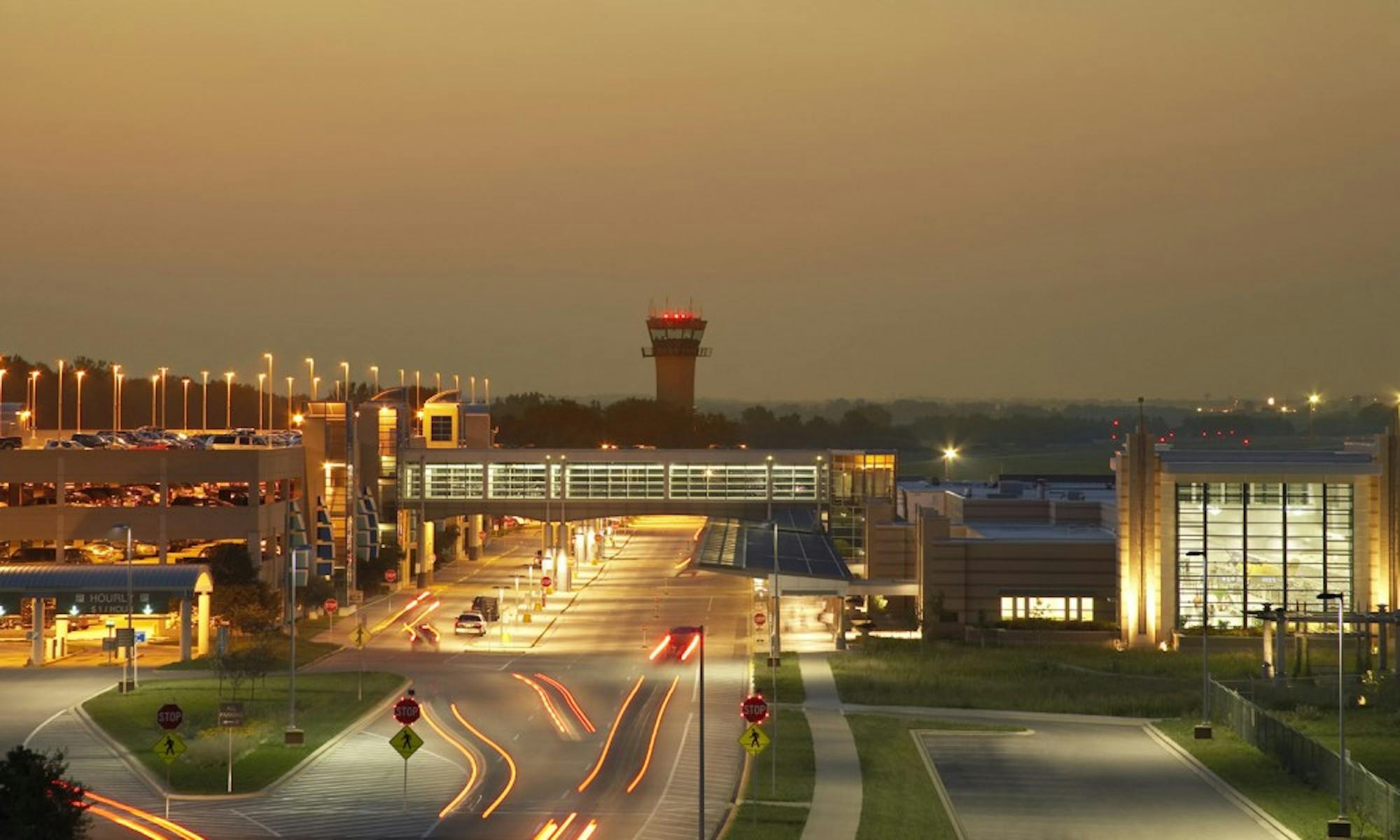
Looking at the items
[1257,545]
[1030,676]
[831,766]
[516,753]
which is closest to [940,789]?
[831,766]

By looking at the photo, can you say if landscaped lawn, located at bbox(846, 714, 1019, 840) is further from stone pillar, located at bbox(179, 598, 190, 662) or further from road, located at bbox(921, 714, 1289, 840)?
stone pillar, located at bbox(179, 598, 190, 662)

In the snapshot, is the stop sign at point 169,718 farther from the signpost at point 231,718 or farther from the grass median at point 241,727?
the signpost at point 231,718

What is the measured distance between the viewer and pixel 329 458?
423 ft

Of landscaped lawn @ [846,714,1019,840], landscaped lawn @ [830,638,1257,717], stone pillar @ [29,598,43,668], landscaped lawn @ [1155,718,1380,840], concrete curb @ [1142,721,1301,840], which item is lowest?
concrete curb @ [1142,721,1301,840]

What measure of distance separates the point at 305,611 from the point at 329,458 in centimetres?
1772

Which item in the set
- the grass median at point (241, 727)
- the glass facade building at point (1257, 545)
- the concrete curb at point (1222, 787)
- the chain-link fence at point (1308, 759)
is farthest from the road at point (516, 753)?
the glass facade building at point (1257, 545)

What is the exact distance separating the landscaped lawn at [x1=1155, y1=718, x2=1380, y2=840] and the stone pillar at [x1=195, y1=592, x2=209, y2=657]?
146 feet

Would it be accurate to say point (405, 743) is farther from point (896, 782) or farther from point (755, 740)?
point (896, 782)

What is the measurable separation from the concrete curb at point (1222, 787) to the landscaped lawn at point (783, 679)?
13611 mm

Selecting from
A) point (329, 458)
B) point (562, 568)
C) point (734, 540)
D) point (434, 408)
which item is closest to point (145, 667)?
point (734, 540)

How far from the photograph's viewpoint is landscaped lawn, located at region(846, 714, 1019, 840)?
5053 centimetres

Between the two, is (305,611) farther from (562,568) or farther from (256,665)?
(256,665)

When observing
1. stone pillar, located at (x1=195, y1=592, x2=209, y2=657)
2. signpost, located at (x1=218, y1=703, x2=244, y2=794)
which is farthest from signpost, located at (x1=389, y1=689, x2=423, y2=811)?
stone pillar, located at (x1=195, y1=592, x2=209, y2=657)

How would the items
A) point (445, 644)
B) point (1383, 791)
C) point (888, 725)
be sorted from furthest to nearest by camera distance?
point (445, 644) → point (888, 725) → point (1383, 791)
